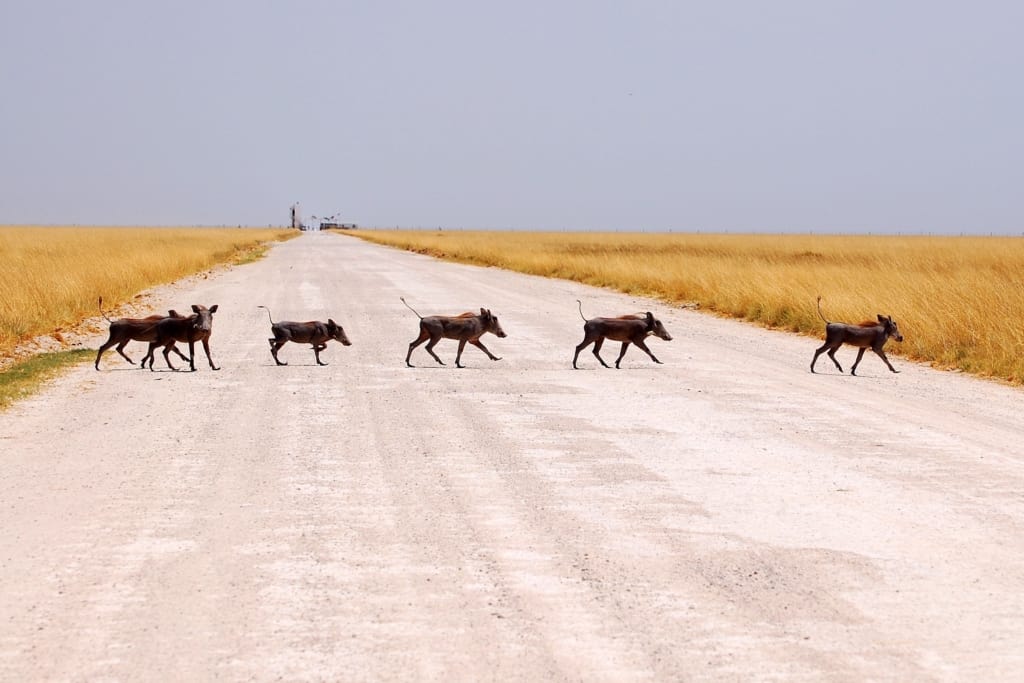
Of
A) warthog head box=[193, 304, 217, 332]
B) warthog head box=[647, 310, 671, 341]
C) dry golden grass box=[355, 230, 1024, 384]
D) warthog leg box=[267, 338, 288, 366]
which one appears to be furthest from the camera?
dry golden grass box=[355, 230, 1024, 384]

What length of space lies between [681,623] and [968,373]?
11.3m

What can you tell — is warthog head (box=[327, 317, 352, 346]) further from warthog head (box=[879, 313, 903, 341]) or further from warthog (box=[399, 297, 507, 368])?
warthog head (box=[879, 313, 903, 341])

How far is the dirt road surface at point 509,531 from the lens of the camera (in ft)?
14.8

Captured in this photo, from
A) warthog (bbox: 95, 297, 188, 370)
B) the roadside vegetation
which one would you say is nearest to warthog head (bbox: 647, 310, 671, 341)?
warthog (bbox: 95, 297, 188, 370)

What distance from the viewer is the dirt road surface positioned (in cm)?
452

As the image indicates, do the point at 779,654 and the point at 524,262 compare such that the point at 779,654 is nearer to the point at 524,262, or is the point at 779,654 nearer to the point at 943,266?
the point at 943,266

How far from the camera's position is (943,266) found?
3412 centimetres

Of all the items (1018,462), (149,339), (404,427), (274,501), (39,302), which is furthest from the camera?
(39,302)

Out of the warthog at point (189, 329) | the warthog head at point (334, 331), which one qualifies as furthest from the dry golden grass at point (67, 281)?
the warthog head at point (334, 331)

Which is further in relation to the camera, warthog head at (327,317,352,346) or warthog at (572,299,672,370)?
warthog head at (327,317,352,346)

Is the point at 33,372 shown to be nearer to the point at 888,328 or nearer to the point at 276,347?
the point at 276,347

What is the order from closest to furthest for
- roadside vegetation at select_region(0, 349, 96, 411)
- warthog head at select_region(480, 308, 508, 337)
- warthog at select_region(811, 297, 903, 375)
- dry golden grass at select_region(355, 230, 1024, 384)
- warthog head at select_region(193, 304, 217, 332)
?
roadside vegetation at select_region(0, 349, 96, 411), warthog head at select_region(193, 304, 217, 332), warthog at select_region(811, 297, 903, 375), warthog head at select_region(480, 308, 508, 337), dry golden grass at select_region(355, 230, 1024, 384)

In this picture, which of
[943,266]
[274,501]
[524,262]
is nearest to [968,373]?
[274,501]

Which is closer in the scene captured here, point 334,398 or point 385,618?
point 385,618
